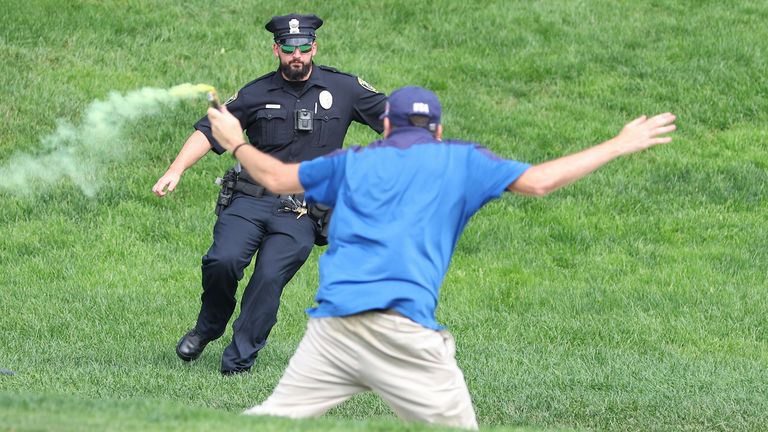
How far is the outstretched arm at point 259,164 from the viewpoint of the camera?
241 inches

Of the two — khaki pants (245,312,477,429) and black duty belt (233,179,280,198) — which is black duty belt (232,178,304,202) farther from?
khaki pants (245,312,477,429)

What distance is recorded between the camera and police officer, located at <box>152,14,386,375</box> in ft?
29.3

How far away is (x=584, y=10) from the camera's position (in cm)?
1741

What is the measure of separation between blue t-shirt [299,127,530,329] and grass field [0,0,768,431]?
546mm

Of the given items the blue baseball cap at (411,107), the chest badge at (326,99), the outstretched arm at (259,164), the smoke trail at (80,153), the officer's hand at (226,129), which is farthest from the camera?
the smoke trail at (80,153)

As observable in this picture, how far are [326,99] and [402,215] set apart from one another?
3.43 m

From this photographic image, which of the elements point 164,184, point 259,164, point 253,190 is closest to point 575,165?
point 259,164

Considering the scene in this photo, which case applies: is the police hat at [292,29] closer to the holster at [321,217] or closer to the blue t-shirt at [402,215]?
the holster at [321,217]

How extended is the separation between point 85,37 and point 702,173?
687 cm

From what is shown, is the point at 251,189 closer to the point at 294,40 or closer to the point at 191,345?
the point at 294,40

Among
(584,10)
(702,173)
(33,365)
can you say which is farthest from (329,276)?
(584,10)

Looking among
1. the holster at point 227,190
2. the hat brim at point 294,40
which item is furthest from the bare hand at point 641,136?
the holster at point 227,190

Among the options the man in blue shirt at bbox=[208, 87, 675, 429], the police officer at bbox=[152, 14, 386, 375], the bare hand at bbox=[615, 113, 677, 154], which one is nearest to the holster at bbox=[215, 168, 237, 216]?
the police officer at bbox=[152, 14, 386, 375]

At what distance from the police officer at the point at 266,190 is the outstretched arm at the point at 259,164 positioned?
101 inches
